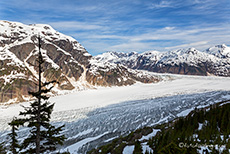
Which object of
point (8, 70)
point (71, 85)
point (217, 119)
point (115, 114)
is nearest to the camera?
point (217, 119)

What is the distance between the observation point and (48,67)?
365 ft

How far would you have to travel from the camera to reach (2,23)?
5182 inches

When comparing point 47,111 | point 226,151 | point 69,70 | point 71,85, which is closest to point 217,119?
point 226,151

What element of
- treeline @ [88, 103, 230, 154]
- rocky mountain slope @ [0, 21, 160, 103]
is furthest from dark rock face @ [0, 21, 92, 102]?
treeline @ [88, 103, 230, 154]

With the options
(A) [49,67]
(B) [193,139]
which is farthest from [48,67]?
(B) [193,139]

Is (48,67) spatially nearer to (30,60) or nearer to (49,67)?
(49,67)

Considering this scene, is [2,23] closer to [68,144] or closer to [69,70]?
[69,70]

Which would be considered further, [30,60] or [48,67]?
[30,60]

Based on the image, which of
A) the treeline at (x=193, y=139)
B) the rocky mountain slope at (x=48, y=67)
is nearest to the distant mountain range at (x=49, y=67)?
the rocky mountain slope at (x=48, y=67)

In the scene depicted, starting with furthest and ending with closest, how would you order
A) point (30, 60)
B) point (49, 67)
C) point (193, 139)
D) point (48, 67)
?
point (30, 60)
point (48, 67)
point (49, 67)
point (193, 139)

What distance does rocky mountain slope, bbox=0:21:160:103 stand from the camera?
87.8 metres

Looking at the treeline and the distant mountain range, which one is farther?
the distant mountain range

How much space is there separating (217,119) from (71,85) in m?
101

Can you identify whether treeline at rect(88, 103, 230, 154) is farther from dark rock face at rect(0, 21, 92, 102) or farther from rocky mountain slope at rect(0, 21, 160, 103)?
dark rock face at rect(0, 21, 92, 102)
